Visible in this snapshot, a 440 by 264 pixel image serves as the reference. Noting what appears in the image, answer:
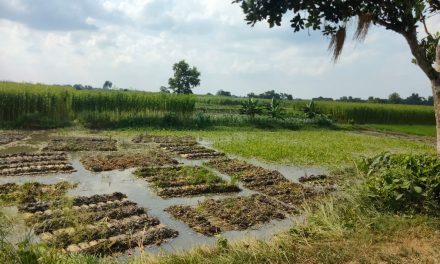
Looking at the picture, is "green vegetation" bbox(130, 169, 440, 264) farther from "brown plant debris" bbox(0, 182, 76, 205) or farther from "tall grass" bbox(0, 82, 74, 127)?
"tall grass" bbox(0, 82, 74, 127)

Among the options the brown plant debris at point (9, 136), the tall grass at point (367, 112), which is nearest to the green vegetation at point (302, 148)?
the brown plant debris at point (9, 136)

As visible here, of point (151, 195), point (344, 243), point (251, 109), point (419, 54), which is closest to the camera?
point (344, 243)

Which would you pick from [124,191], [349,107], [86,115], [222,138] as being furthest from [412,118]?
[124,191]

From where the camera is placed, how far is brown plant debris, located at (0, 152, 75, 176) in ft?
33.2

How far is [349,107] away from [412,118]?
7.86 meters

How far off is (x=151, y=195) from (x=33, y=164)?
14.4 feet

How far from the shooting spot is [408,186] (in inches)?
198

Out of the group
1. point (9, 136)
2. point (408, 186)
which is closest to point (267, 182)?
point (408, 186)

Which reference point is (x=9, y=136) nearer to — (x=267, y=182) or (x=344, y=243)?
(x=267, y=182)

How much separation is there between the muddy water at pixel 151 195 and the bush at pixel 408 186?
1.29m

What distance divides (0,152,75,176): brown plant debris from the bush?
7.87m

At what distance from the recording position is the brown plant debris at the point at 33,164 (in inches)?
398

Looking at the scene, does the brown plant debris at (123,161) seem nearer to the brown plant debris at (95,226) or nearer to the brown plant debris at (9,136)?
the brown plant debris at (95,226)

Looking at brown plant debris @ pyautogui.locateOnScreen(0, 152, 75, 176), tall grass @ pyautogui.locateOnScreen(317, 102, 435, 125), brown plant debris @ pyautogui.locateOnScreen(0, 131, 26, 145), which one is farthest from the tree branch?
tall grass @ pyautogui.locateOnScreen(317, 102, 435, 125)
